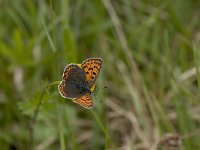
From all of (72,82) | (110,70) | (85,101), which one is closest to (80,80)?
(72,82)

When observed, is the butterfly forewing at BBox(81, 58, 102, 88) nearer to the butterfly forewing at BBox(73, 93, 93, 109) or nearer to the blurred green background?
the butterfly forewing at BBox(73, 93, 93, 109)

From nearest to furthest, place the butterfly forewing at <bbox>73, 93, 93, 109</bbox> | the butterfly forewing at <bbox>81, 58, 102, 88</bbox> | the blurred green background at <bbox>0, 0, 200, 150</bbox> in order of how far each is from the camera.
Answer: the butterfly forewing at <bbox>73, 93, 93, 109</bbox> → the butterfly forewing at <bbox>81, 58, 102, 88</bbox> → the blurred green background at <bbox>0, 0, 200, 150</bbox>

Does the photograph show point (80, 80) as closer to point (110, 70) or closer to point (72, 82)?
point (72, 82)

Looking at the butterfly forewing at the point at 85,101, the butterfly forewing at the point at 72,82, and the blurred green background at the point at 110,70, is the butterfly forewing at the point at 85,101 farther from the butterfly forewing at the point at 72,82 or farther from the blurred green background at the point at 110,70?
the blurred green background at the point at 110,70

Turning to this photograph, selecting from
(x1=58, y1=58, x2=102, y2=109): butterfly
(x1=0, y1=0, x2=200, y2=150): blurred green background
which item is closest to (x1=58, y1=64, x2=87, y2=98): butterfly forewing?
(x1=58, y1=58, x2=102, y2=109): butterfly

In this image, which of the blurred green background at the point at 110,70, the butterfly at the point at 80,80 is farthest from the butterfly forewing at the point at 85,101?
the blurred green background at the point at 110,70

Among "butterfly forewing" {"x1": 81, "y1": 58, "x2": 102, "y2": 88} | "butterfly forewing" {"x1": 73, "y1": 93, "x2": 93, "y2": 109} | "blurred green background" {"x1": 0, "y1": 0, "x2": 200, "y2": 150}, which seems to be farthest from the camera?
"blurred green background" {"x1": 0, "y1": 0, "x2": 200, "y2": 150}

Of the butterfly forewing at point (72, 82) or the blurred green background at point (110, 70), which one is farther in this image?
the blurred green background at point (110, 70)
